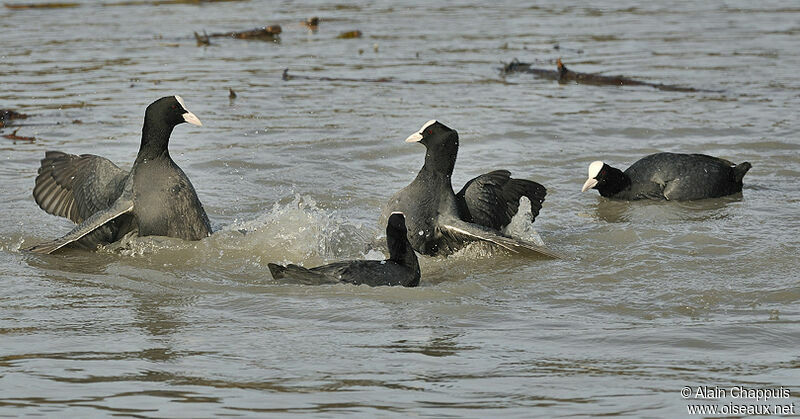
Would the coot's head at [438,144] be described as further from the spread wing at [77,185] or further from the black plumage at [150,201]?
the spread wing at [77,185]

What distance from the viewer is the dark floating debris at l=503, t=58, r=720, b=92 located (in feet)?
46.8

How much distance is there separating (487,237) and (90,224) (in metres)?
2.57

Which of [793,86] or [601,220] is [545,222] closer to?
[601,220]

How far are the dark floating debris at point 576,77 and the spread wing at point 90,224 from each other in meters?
7.86

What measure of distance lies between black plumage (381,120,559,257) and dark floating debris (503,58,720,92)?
6.41 m

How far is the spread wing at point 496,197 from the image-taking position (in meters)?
8.34

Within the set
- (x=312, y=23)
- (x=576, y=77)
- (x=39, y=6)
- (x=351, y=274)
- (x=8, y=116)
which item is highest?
(x=39, y=6)

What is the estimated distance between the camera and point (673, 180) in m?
9.73

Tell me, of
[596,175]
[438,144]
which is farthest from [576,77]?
[438,144]

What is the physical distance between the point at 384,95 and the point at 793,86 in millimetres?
4917

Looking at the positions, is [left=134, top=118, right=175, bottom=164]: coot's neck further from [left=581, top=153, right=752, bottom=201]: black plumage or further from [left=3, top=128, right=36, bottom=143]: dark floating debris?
[left=3, top=128, right=36, bottom=143]: dark floating debris

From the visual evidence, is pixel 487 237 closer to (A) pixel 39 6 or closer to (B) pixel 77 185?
(B) pixel 77 185

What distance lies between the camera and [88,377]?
484 centimetres

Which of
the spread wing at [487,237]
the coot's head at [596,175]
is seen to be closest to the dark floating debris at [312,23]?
the coot's head at [596,175]
